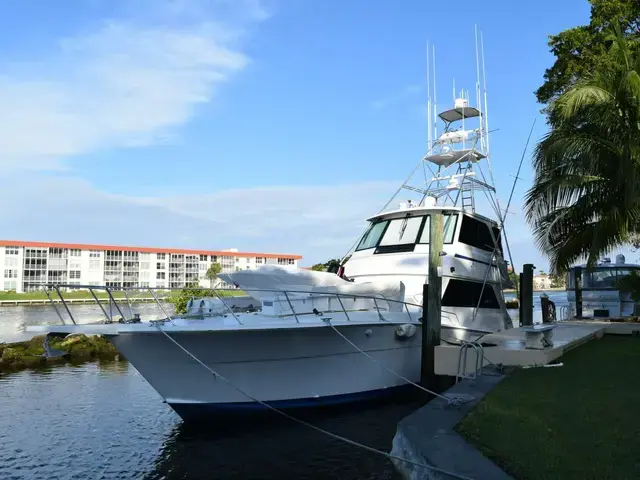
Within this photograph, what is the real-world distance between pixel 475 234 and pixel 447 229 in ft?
3.25

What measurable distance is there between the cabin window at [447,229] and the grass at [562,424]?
16.1ft

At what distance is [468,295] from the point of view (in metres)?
13.3

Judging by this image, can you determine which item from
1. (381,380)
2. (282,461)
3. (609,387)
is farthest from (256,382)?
(609,387)

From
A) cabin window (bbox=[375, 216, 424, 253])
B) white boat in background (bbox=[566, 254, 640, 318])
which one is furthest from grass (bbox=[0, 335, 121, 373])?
white boat in background (bbox=[566, 254, 640, 318])

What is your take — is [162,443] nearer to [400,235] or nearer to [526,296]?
[400,235]

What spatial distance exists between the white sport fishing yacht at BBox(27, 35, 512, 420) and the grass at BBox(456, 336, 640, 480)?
123 inches

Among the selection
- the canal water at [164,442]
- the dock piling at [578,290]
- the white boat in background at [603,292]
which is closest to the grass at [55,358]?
the canal water at [164,442]

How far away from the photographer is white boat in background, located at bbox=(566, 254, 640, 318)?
A: 2173 cm

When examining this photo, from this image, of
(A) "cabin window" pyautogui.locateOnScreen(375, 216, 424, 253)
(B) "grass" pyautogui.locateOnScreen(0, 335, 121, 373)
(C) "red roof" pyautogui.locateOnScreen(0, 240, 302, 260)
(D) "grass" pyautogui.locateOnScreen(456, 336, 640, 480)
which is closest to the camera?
(D) "grass" pyautogui.locateOnScreen(456, 336, 640, 480)

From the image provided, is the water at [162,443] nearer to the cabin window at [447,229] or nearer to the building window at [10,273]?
the cabin window at [447,229]

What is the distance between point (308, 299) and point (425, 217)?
4279 mm

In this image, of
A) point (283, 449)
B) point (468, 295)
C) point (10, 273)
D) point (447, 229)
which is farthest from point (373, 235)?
point (10, 273)

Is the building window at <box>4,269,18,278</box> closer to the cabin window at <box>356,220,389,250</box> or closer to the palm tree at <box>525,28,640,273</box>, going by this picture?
the cabin window at <box>356,220,389,250</box>

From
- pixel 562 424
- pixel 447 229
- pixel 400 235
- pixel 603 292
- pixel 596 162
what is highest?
pixel 596 162
